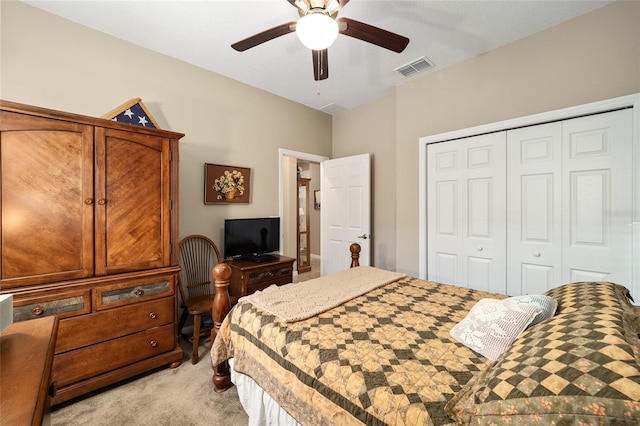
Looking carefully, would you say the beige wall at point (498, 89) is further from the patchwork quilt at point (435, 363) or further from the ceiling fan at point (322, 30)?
the patchwork quilt at point (435, 363)

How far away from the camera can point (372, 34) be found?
1.73 m

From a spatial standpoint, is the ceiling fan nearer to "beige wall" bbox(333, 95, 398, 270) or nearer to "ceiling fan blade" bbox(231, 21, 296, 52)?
"ceiling fan blade" bbox(231, 21, 296, 52)

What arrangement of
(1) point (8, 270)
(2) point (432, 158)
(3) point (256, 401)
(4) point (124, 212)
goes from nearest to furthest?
1. (3) point (256, 401)
2. (1) point (8, 270)
3. (4) point (124, 212)
4. (2) point (432, 158)

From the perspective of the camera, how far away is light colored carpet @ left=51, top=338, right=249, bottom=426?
1.66 metres

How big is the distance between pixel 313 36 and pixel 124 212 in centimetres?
187

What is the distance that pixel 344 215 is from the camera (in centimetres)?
401

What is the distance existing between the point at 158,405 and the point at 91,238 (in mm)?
1273

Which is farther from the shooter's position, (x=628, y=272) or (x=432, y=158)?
(x=432, y=158)

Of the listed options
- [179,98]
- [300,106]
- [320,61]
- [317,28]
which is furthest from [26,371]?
[300,106]

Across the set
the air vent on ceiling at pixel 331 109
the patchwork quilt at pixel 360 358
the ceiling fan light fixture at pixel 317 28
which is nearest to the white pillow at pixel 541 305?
the patchwork quilt at pixel 360 358

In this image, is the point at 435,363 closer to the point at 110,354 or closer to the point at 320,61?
the point at 320,61

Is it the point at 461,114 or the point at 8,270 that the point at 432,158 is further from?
the point at 8,270

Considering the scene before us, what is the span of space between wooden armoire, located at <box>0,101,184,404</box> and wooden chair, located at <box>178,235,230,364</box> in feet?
1.30

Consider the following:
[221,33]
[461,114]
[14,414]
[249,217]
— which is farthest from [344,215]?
[14,414]
